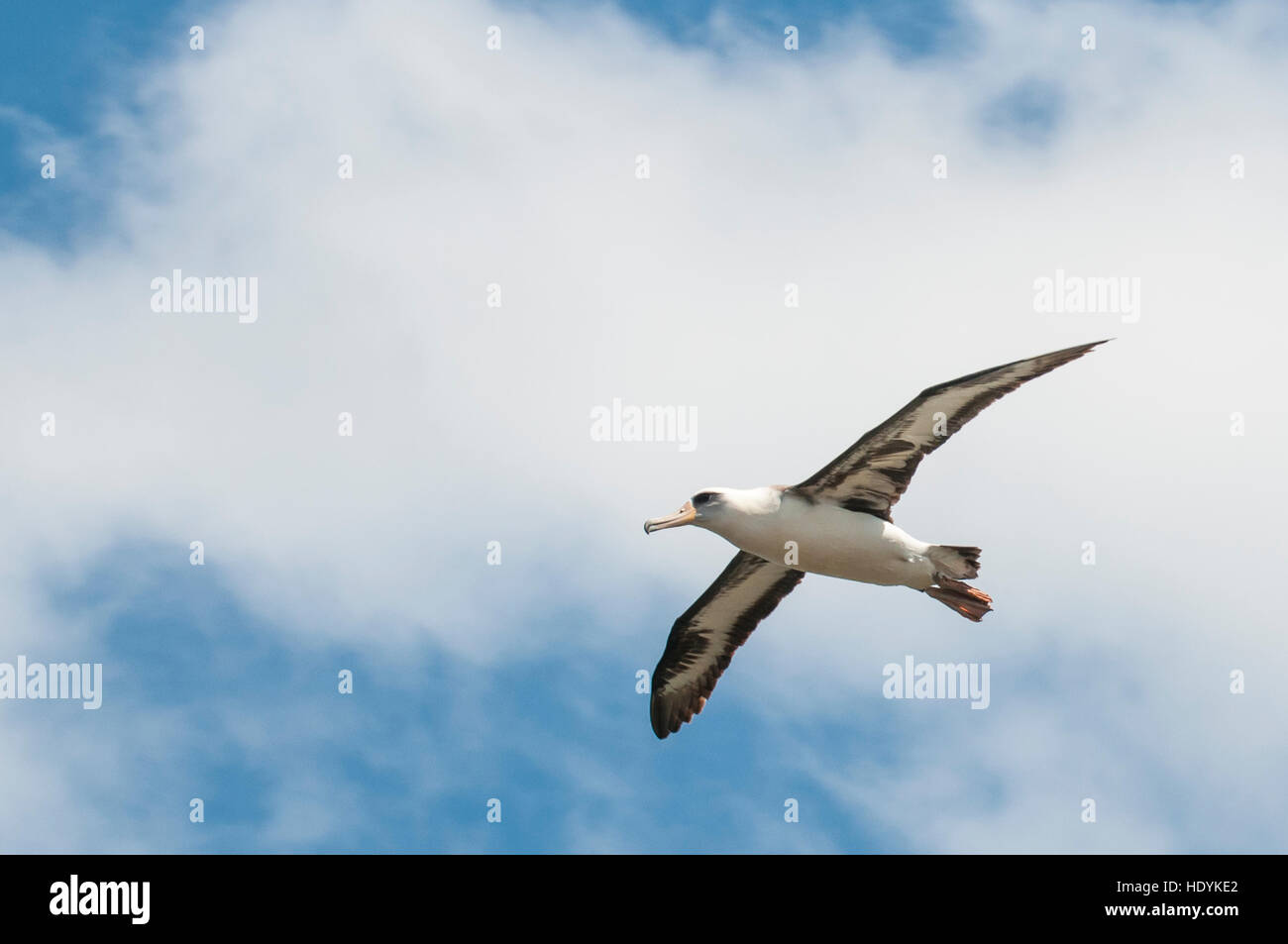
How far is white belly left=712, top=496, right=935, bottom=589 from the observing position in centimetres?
1827

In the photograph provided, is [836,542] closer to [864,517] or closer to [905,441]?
[864,517]

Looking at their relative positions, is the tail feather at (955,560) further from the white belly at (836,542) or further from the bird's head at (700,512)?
the bird's head at (700,512)

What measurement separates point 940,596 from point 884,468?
173cm

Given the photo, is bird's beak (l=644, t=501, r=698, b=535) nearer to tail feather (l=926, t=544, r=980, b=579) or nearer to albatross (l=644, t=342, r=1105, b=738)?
albatross (l=644, t=342, r=1105, b=738)

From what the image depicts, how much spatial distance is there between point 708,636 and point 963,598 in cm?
361

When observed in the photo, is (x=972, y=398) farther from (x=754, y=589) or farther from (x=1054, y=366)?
(x=754, y=589)

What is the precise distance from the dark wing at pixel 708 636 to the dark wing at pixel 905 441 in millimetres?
2364

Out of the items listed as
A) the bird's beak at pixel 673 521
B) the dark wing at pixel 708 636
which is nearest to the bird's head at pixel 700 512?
the bird's beak at pixel 673 521

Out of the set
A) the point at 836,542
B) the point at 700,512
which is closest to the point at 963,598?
the point at 836,542

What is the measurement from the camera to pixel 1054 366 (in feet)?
55.1

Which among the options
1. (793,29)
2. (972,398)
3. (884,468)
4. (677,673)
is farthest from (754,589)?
(793,29)

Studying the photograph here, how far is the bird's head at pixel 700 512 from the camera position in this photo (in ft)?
60.8

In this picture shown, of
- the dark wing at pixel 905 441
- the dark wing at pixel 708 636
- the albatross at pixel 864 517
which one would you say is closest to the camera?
the dark wing at pixel 905 441

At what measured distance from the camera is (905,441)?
1814cm
